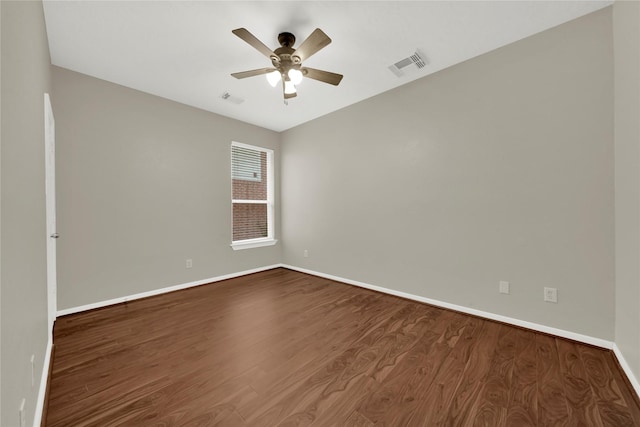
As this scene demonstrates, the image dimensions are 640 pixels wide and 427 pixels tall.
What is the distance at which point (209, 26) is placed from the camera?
2.13 metres

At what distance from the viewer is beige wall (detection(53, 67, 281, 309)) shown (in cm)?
274

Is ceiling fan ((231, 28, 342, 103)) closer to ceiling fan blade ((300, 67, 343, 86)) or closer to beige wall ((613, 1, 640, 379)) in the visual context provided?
ceiling fan blade ((300, 67, 343, 86))

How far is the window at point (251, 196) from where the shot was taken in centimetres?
436

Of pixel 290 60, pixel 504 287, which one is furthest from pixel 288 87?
pixel 504 287

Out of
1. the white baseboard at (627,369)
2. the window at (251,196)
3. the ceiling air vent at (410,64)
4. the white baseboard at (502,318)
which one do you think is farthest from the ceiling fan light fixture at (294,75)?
the white baseboard at (627,369)

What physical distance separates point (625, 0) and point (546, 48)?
19.7 inches

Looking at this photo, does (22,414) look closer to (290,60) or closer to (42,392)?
(42,392)

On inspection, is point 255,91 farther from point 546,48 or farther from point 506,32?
point 546,48

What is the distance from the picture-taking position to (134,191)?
3.17 metres

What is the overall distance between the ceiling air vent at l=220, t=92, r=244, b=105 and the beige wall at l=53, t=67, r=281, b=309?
Result: 23.4 inches

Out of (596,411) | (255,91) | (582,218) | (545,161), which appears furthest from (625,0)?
(255,91)

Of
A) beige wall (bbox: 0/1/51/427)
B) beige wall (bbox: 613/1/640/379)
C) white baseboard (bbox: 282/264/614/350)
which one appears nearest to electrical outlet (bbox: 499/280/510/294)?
white baseboard (bbox: 282/264/614/350)

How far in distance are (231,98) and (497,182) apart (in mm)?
3407

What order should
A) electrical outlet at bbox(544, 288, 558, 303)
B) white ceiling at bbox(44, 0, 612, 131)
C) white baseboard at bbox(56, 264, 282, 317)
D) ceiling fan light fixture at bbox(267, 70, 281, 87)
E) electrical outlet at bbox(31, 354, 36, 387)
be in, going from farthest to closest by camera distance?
Answer: white baseboard at bbox(56, 264, 282, 317) → ceiling fan light fixture at bbox(267, 70, 281, 87) → electrical outlet at bbox(544, 288, 558, 303) → white ceiling at bbox(44, 0, 612, 131) → electrical outlet at bbox(31, 354, 36, 387)
